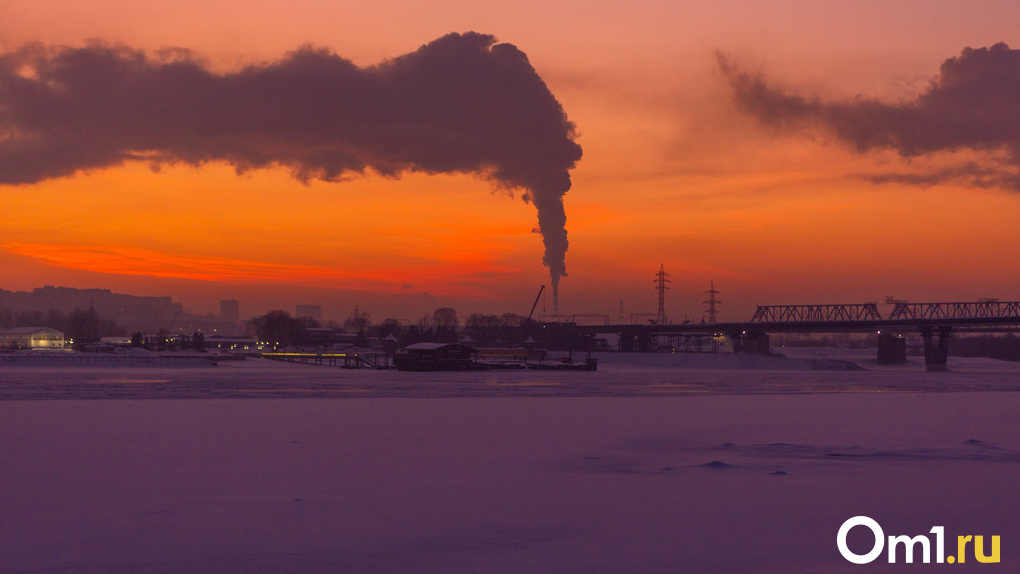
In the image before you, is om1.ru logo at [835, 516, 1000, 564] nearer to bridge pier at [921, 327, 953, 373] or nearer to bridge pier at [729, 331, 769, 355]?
bridge pier at [921, 327, 953, 373]

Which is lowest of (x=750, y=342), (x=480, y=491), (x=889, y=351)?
(x=889, y=351)

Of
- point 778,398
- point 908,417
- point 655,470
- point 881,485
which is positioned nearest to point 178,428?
point 655,470

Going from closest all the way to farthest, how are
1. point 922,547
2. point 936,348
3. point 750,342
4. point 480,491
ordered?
1. point 922,547
2. point 480,491
3. point 936,348
4. point 750,342

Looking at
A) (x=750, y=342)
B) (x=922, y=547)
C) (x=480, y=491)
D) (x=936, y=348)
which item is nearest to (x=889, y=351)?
(x=750, y=342)

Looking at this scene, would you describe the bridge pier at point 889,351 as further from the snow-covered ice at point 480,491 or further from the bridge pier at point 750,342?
the snow-covered ice at point 480,491

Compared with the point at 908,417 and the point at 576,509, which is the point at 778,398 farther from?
the point at 576,509

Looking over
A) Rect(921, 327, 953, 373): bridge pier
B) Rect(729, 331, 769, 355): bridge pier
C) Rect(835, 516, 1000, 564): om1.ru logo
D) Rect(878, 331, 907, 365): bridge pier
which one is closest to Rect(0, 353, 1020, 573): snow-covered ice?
Rect(835, 516, 1000, 564): om1.ru logo

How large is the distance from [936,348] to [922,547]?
163 meters

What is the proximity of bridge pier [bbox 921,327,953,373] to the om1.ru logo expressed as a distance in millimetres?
155492

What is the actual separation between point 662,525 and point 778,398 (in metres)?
39.6

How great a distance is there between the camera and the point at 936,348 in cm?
15750

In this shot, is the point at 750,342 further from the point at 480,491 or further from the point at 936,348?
the point at 480,491

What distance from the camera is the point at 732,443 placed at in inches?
1016

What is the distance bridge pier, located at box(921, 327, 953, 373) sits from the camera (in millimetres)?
154375
